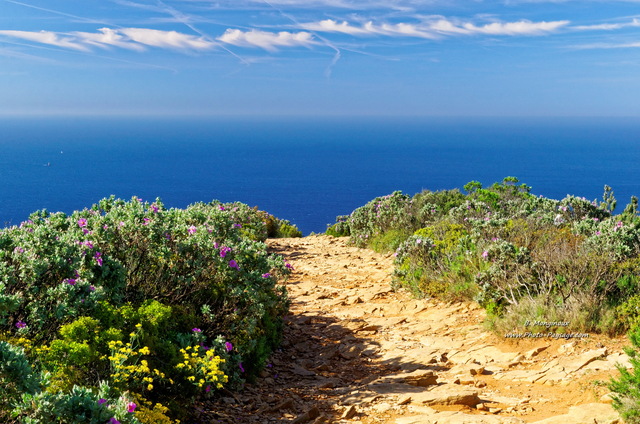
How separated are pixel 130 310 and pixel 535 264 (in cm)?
662

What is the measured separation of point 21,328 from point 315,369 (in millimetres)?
4261

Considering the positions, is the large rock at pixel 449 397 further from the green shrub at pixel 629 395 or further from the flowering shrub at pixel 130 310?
the flowering shrub at pixel 130 310

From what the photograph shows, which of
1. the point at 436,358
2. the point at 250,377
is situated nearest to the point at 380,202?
the point at 436,358

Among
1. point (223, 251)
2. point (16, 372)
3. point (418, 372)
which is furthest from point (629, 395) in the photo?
point (16, 372)

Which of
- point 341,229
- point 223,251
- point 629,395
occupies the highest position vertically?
point 223,251

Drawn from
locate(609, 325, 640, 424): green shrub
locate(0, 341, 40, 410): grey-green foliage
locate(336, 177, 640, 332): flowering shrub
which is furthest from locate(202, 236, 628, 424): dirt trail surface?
locate(0, 341, 40, 410): grey-green foliage

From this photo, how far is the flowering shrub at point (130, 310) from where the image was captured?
429 cm

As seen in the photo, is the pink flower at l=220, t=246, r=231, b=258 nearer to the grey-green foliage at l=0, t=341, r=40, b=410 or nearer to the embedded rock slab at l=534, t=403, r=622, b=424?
the grey-green foliage at l=0, t=341, r=40, b=410

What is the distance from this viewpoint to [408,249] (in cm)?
1192

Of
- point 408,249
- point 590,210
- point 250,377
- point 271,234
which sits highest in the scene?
point 590,210

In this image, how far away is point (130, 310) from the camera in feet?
17.4

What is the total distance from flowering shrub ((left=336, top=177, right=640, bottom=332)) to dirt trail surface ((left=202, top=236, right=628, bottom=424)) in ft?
1.45

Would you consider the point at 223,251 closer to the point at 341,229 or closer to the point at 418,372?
the point at 418,372

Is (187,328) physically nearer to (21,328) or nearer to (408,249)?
(21,328)
